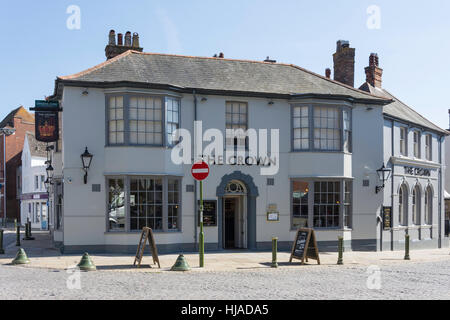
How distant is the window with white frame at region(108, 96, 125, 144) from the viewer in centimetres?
1758

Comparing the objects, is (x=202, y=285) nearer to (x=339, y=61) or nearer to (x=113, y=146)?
(x=113, y=146)

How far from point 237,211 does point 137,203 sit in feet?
14.4

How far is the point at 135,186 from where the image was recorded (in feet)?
57.7

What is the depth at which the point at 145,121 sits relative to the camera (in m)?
17.7

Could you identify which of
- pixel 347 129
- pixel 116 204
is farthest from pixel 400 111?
pixel 116 204

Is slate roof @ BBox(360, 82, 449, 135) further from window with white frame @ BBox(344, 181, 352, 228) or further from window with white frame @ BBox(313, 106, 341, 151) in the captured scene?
window with white frame @ BBox(344, 181, 352, 228)

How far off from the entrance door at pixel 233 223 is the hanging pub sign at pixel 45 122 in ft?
24.8

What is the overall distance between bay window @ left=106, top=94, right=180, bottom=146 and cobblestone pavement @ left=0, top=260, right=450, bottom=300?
19.0 feet

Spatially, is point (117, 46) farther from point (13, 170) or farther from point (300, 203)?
point (13, 170)

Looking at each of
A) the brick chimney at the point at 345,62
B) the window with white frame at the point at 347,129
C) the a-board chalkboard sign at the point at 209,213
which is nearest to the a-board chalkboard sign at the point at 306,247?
the a-board chalkboard sign at the point at 209,213

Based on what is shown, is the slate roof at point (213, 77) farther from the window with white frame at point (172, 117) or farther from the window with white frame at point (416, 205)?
the window with white frame at point (416, 205)

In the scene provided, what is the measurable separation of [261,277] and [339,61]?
15411 mm

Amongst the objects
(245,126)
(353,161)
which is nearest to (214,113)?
(245,126)

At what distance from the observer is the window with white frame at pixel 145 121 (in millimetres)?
17562
